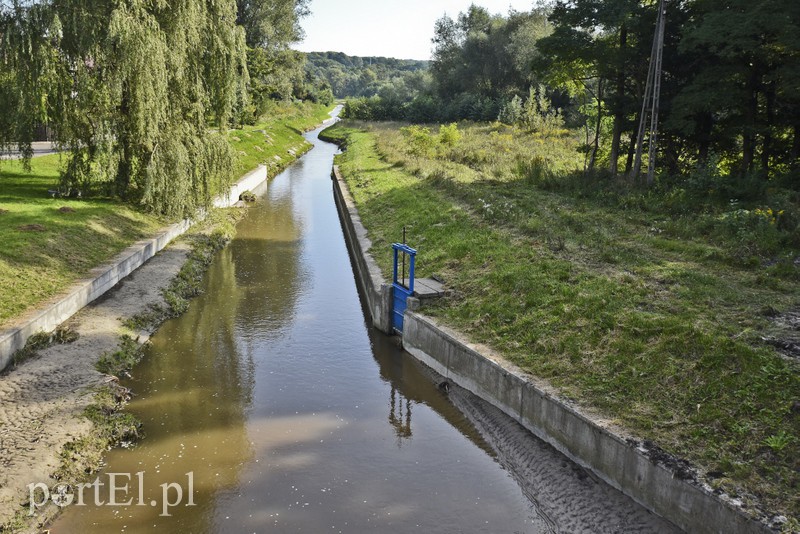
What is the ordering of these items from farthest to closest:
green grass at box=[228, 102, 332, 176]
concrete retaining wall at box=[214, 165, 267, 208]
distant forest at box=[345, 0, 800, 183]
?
green grass at box=[228, 102, 332, 176], concrete retaining wall at box=[214, 165, 267, 208], distant forest at box=[345, 0, 800, 183]

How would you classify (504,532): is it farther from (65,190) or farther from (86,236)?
(65,190)

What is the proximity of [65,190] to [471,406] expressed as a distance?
14681mm

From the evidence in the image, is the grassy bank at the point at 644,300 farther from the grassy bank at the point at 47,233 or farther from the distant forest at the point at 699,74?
the grassy bank at the point at 47,233

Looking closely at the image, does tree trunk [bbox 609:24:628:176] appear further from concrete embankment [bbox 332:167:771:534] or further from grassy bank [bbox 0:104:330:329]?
grassy bank [bbox 0:104:330:329]

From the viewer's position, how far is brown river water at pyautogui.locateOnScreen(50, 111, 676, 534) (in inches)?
298

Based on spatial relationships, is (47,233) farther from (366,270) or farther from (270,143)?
(270,143)

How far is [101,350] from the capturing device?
37.3 ft

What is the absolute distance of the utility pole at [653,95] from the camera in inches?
760

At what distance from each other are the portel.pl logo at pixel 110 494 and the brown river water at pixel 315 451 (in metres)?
0.02

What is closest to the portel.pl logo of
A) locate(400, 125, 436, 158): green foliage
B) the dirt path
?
the dirt path

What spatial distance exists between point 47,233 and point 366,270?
7864 mm

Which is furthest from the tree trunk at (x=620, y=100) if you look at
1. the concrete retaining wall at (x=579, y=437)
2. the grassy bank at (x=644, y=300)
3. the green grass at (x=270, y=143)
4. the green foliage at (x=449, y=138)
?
the green grass at (x=270, y=143)

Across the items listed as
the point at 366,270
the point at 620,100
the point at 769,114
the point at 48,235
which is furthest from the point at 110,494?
the point at 620,100

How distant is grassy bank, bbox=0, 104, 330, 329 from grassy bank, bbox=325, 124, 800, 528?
7.19m
